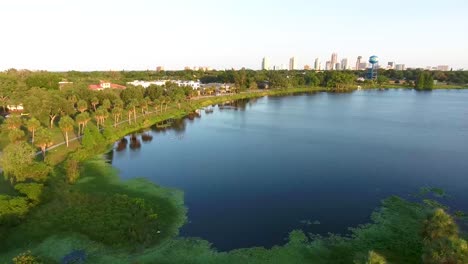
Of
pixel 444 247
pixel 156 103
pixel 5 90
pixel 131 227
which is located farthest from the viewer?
pixel 156 103

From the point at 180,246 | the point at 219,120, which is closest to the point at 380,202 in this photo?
the point at 180,246

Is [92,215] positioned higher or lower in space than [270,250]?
higher

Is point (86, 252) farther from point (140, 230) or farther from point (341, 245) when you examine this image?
point (341, 245)

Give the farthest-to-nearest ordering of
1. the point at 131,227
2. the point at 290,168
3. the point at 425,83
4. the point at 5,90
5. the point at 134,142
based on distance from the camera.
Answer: the point at 425,83
the point at 5,90
the point at 134,142
the point at 290,168
the point at 131,227

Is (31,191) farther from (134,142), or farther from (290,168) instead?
(134,142)

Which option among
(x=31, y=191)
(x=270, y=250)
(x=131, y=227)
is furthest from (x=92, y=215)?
(x=270, y=250)

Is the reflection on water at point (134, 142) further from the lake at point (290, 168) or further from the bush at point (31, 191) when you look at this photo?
the bush at point (31, 191)

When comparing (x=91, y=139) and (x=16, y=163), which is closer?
(x=16, y=163)

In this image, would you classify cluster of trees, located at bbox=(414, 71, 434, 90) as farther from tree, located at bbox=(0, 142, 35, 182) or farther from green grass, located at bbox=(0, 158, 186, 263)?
tree, located at bbox=(0, 142, 35, 182)
